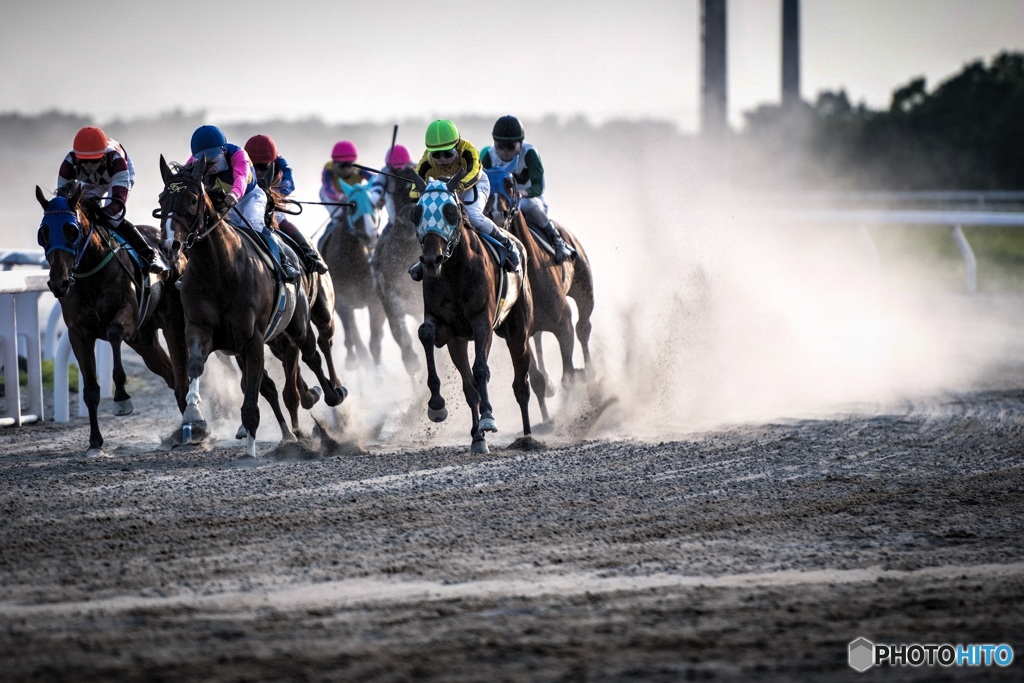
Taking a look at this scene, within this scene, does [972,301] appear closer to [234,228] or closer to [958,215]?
[958,215]

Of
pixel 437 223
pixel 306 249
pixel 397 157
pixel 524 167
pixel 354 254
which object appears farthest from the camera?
pixel 397 157

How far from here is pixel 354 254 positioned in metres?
14.6

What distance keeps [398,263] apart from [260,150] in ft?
9.00

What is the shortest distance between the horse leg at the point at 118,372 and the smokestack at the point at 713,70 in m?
24.0

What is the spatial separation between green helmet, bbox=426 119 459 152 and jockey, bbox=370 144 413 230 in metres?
3.38

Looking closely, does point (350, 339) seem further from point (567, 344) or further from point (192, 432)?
point (192, 432)

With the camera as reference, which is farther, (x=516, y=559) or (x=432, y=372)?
(x=432, y=372)

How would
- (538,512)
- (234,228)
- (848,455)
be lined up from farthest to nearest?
(234,228)
(848,455)
(538,512)

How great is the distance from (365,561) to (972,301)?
54.4 ft

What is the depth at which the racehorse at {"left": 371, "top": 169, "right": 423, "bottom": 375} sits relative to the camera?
1360cm

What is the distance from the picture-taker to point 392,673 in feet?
15.1

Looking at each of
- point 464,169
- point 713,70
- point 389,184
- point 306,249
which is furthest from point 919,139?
point 464,169

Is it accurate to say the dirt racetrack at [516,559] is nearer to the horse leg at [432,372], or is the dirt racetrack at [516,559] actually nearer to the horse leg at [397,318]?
the horse leg at [432,372]

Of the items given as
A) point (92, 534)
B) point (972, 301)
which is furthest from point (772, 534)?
point (972, 301)
